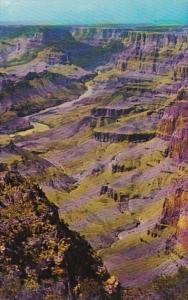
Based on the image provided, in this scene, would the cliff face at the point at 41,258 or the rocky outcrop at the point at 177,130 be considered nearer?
the cliff face at the point at 41,258

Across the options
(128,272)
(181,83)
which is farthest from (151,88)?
(128,272)

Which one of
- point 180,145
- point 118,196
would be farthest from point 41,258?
point 180,145

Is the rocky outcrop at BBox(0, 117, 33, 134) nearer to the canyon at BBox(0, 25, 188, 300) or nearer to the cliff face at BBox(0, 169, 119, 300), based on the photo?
the canyon at BBox(0, 25, 188, 300)

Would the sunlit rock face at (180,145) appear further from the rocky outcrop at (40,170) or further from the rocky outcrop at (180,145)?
the rocky outcrop at (40,170)

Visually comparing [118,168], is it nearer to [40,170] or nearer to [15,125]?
[40,170]

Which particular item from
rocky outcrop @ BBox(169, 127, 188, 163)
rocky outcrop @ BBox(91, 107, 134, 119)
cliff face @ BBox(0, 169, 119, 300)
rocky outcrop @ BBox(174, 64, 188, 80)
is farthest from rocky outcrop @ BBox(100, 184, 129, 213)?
rocky outcrop @ BBox(174, 64, 188, 80)

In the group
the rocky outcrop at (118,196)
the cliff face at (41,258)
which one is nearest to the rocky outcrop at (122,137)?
the rocky outcrop at (118,196)

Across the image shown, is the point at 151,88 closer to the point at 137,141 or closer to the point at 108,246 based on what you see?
the point at 137,141
